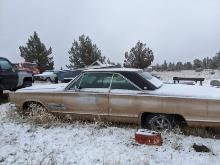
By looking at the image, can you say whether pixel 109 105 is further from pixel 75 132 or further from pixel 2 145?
pixel 2 145

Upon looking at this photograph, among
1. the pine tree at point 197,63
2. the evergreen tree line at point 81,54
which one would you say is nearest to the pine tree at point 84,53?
the evergreen tree line at point 81,54

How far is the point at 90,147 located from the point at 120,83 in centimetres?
198

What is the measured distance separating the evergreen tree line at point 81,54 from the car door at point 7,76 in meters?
33.9

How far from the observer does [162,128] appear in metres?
7.49

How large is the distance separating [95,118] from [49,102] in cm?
132

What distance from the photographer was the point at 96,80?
328 inches

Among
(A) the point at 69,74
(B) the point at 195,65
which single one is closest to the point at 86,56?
(B) the point at 195,65

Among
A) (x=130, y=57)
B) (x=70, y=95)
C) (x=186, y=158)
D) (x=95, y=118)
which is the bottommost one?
(x=186, y=158)

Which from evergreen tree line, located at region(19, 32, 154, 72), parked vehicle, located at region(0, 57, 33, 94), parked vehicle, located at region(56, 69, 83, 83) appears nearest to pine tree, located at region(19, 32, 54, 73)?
evergreen tree line, located at region(19, 32, 154, 72)

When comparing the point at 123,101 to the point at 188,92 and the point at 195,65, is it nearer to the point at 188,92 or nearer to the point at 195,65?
the point at 188,92

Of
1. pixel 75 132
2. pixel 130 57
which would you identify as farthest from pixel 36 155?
pixel 130 57

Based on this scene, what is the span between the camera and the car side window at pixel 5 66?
12273 millimetres

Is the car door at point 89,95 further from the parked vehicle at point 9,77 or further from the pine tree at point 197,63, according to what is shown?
the pine tree at point 197,63

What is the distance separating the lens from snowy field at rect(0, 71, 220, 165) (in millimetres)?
5957
